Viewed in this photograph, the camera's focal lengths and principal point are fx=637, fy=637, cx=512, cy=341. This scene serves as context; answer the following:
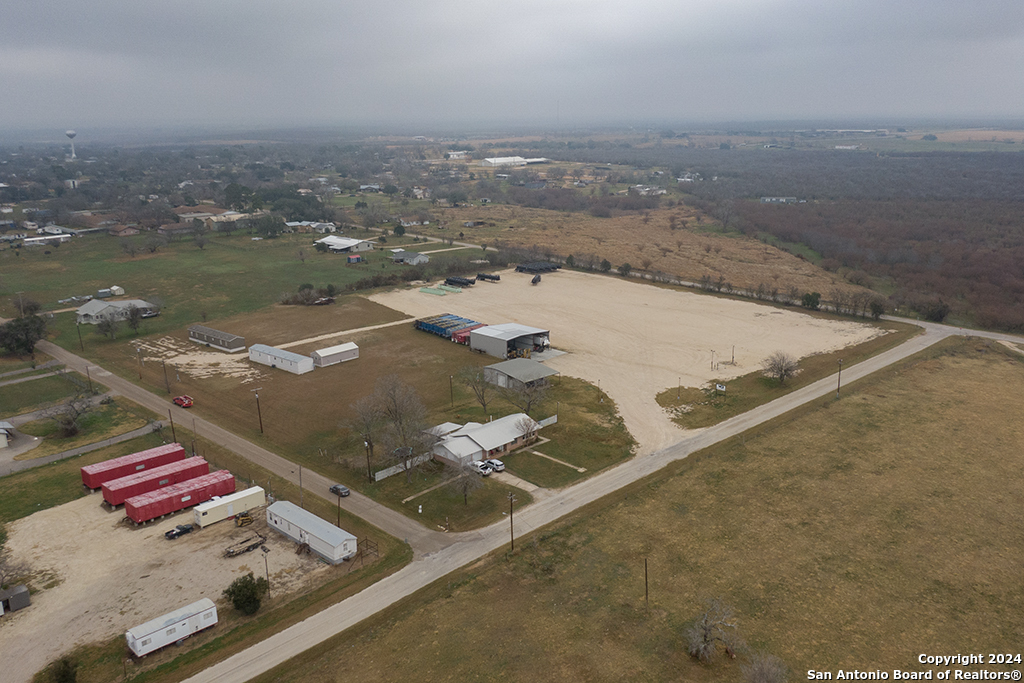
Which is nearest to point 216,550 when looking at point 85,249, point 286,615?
point 286,615

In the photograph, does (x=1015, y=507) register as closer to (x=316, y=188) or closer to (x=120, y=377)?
(x=120, y=377)

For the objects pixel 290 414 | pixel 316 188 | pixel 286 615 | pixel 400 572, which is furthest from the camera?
pixel 316 188

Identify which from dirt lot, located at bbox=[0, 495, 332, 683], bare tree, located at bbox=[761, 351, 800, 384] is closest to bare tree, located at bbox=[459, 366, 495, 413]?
dirt lot, located at bbox=[0, 495, 332, 683]

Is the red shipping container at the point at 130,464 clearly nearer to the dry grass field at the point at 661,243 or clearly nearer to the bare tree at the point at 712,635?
the bare tree at the point at 712,635

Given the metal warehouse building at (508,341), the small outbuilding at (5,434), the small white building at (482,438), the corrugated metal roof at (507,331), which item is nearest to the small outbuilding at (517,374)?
the metal warehouse building at (508,341)

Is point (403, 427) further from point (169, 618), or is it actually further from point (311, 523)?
point (169, 618)

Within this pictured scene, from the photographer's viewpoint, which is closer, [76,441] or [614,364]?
[76,441]

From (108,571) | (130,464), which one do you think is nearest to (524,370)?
(130,464)
